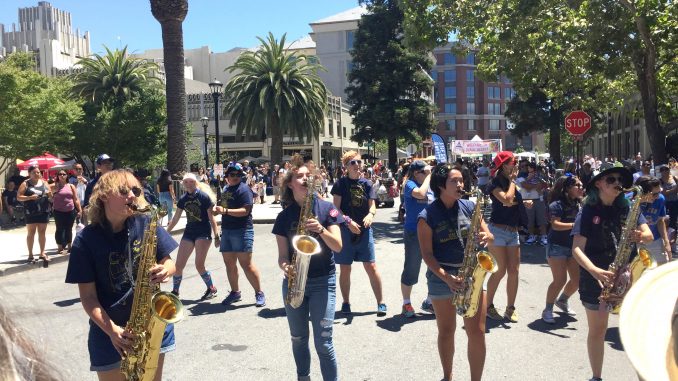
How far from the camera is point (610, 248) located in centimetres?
455

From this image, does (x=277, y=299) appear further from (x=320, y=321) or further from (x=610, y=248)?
(x=610, y=248)

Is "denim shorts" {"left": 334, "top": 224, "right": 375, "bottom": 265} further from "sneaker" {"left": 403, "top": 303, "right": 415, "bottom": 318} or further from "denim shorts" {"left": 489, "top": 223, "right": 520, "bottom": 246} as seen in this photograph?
"denim shorts" {"left": 489, "top": 223, "right": 520, "bottom": 246}

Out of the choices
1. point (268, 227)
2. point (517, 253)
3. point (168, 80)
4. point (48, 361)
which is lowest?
point (268, 227)

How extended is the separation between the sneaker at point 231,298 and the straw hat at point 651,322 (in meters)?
6.57

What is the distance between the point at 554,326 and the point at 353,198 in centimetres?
281

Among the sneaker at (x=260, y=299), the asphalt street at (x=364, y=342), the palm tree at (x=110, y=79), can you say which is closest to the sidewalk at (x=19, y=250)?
the asphalt street at (x=364, y=342)

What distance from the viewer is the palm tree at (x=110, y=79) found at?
114 ft

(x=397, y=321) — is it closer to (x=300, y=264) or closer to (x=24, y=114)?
(x=300, y=264)

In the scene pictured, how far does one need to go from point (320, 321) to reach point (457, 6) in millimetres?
12188

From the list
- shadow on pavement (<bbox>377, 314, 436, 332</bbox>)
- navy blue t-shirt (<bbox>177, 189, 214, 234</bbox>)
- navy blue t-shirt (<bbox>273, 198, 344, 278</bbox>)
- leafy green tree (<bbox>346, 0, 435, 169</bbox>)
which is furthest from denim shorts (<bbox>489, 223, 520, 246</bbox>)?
leafy green tree (<bbox>346, 0, 435, 169</bbox>)

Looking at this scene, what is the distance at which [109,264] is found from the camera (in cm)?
331

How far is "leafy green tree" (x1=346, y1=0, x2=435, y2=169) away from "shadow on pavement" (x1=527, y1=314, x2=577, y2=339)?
29.1 meters

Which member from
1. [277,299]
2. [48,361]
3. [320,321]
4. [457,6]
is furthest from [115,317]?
[457,6]

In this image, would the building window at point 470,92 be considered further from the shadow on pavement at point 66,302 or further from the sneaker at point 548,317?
the shadow on pavement at point 66,302
